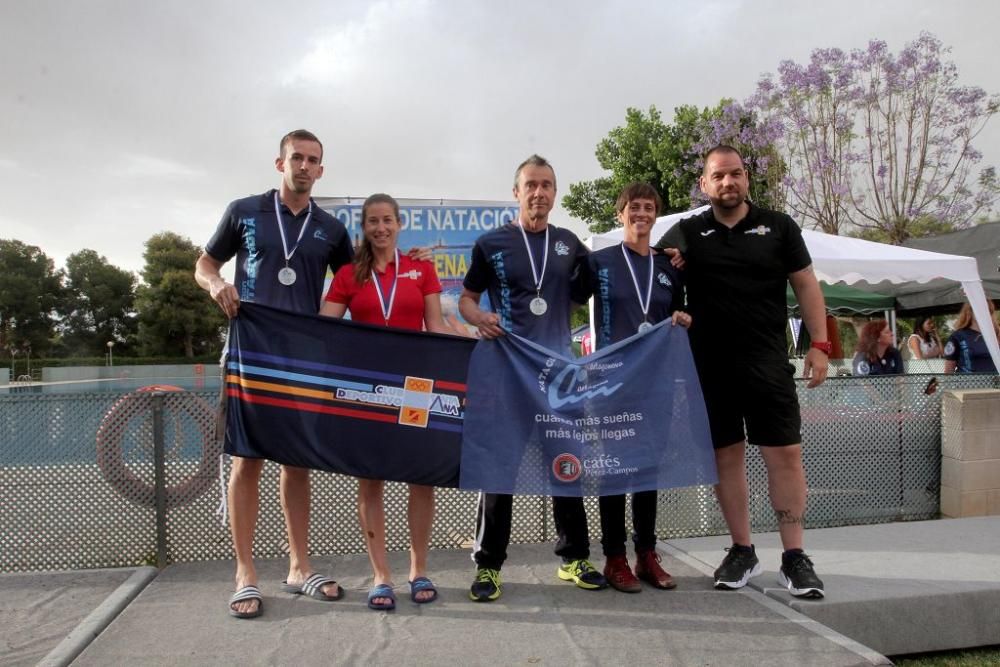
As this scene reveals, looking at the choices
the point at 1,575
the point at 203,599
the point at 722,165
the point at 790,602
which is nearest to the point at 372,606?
the point at 203,599

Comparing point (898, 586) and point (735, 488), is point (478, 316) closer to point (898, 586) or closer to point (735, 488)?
point (735, 488)

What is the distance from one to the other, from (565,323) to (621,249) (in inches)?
18.5

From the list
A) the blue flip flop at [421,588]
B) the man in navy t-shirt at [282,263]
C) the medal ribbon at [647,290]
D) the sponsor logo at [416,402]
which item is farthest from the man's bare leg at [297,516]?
the medal ribbon at [647,290]

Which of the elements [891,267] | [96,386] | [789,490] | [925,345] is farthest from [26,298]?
[789,490]

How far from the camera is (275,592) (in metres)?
3.67

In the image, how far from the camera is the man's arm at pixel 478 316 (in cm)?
355

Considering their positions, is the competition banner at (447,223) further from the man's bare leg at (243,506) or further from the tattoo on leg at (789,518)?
the tattoo on leg at (789,518)

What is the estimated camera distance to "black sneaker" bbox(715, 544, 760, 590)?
144 inches

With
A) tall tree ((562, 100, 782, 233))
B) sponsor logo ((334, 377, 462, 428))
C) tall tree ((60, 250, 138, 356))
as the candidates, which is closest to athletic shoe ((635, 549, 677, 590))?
sponsor logo ((334, 377, 462, 428))

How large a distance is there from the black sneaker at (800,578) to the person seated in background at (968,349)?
5.52 meters

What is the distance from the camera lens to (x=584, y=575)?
370 centimetres

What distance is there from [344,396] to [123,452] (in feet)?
5.15

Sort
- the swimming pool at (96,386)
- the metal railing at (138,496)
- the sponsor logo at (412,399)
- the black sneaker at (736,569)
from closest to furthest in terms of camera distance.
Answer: the sponsor logo at (412,399)
the black sneaker at (736,569)
the metal railing at (138,496)
the swimming pool at (96,386)

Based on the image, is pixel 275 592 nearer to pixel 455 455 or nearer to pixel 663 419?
pixel 455 455
